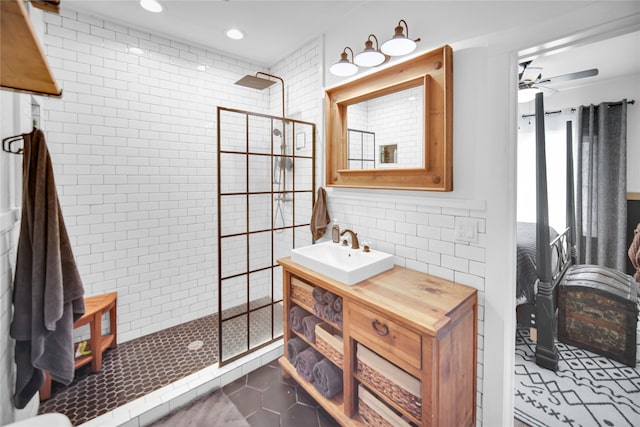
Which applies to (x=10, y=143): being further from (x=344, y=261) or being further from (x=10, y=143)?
(x=344, y=261)

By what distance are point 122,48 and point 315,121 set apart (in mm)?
1713

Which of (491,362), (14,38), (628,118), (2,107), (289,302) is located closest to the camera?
(14,38)

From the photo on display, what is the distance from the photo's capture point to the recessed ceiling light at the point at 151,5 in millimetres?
2120

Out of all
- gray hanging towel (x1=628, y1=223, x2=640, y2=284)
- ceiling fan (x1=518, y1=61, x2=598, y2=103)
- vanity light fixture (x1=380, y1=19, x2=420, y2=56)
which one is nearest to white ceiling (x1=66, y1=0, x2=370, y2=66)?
vanity light fixture (x1=380, y1=19, x2=420, y2=56)

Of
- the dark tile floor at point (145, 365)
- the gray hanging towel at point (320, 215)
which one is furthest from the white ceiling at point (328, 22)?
the dark tile floor at point (145, 365)

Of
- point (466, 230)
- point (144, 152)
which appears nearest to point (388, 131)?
point (466, 230)

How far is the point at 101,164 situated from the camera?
95.0 inches

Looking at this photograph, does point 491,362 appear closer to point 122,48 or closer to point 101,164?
point 101,164

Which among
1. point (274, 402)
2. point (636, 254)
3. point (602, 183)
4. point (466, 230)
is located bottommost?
point (274, 402)

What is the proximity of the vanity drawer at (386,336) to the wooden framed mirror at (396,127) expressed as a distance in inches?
32.2

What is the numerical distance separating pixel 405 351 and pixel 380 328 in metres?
0.15

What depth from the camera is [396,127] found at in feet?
6.47

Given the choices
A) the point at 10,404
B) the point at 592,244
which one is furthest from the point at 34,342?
the point at 592,244

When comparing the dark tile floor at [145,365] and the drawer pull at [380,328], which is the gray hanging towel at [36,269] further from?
the drawer pull at [380,328]
